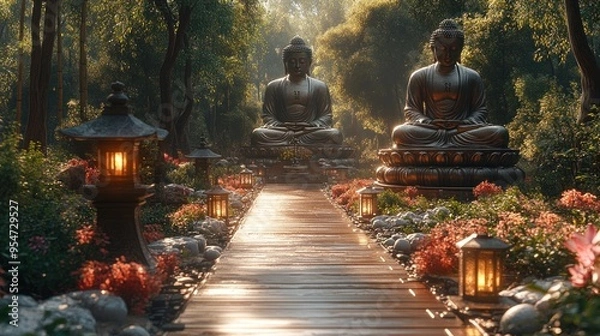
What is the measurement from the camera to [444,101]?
19.5 metres

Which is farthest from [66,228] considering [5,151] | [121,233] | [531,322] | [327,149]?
[327,149]

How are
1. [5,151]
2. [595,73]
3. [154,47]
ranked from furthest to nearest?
[154,47]
[595,73]
[5,151]

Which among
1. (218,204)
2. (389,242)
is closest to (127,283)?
(389,242)

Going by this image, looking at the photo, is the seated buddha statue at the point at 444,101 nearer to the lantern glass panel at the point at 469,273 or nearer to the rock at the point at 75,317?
the lantern glass panel at the point at 469,273

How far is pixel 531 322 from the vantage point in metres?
5.82

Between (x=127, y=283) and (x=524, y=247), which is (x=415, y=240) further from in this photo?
(x=127, y=283)

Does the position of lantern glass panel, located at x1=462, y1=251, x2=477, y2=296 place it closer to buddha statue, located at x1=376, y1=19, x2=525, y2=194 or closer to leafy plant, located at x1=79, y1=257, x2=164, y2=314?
leafy plant, located at x1=79, y1=257, x2=164, y2=314

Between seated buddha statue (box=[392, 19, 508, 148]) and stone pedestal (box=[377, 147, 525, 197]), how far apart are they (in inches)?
26.2

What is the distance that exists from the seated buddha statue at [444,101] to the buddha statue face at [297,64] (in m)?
11.8

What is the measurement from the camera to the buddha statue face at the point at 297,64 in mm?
30922

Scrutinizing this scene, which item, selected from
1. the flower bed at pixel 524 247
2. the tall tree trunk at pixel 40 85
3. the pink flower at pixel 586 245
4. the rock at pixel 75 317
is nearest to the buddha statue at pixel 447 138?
the flower bed at pixel 524 247

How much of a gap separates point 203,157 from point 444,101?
672 centimetres

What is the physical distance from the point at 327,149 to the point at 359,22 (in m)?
16.1

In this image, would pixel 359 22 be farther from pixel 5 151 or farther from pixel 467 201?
pixel 5 151
